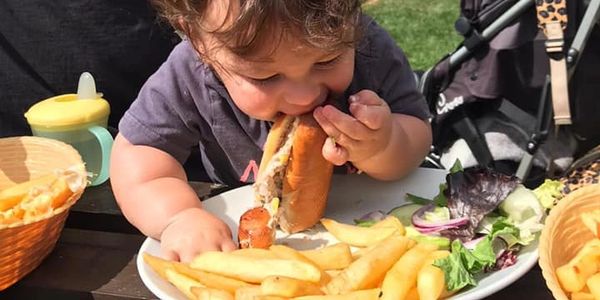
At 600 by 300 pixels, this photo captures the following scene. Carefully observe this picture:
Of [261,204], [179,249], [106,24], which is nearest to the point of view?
[179,249]

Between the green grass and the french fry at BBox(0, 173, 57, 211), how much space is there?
3.67 m

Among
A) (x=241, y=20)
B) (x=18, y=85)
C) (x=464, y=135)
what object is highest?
(x=241, y=20)

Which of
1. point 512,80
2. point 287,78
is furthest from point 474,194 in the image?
point 512,80

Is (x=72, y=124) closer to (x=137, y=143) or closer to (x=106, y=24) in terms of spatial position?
(x=137, y=143)

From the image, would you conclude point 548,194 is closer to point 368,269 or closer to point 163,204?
point 368,269

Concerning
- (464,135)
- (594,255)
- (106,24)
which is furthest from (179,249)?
(464,135)

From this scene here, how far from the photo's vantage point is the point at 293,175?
5.11 ft

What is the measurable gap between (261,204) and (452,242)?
1.30 ft

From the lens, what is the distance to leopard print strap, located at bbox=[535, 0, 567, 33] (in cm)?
259

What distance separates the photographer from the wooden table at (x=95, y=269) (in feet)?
4.50

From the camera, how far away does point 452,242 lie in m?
1.34

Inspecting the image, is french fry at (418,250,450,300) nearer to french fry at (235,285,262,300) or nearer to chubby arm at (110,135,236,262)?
french fry at (235,285,262,300)

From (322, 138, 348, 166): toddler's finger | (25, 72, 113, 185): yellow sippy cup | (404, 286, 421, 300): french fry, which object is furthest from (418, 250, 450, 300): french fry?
(25, 72, 113, 185): yellow sippy cup

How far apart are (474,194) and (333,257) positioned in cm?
27
